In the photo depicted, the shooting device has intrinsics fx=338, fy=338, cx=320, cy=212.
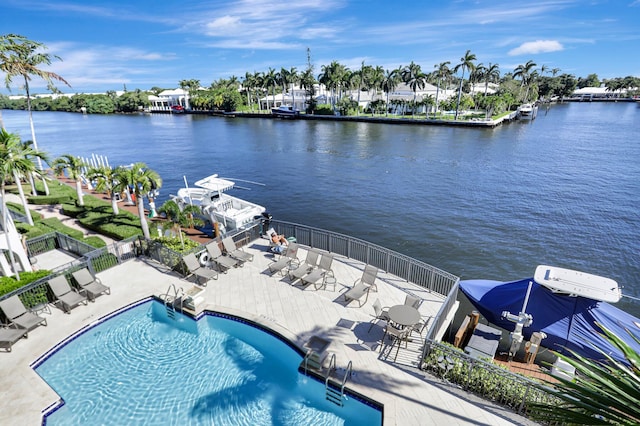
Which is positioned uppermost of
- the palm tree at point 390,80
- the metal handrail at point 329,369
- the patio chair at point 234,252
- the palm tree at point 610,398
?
the palm tree at point 390,80

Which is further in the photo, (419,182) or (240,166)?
(240,166)

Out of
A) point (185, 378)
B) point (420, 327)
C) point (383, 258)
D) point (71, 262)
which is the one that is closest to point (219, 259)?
point (71, 262)

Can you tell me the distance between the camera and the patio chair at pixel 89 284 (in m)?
12.9

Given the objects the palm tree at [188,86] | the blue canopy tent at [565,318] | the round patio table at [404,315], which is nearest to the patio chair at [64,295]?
the round patio table at [404,315]

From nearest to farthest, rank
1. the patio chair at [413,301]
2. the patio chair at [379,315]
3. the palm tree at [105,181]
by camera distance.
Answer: the patio chair at [379,315] < the patio chair at [413,301] < the palm tree at [105,181]

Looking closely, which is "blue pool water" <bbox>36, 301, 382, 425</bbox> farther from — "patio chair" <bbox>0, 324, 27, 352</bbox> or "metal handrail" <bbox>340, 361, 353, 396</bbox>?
"patio chair" <bbox>0, 324, 27, 352</bbox>

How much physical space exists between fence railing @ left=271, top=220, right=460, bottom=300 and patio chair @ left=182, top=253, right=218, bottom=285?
4828 millimetres

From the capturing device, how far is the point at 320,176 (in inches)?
1622

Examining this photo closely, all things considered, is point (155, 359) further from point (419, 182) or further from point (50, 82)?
point (419, 182)

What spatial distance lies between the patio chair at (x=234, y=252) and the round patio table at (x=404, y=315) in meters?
7.23

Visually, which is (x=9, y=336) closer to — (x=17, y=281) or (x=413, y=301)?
(x=17, y=281)

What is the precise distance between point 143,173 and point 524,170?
138 feet

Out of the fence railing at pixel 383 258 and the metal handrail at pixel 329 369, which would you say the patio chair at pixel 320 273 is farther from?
the metal handrail at pixel 329 369

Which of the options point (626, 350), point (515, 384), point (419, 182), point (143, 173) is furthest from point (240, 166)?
point (626, 350)
